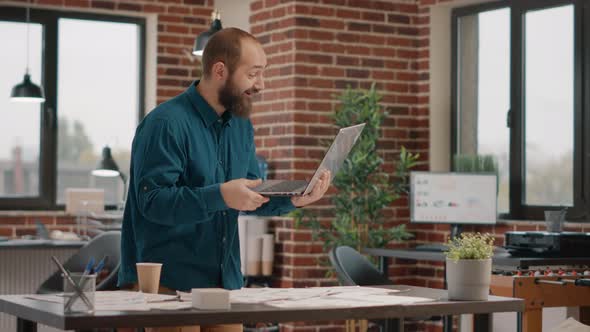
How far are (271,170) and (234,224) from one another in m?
3.82

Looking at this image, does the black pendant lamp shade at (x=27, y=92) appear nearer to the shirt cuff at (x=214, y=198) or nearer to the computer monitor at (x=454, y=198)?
the computer monitor at (x=454, y=198)

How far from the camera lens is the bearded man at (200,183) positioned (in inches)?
112

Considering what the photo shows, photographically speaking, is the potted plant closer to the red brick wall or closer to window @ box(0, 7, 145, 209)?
the red brick wall

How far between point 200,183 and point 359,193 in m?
3.66

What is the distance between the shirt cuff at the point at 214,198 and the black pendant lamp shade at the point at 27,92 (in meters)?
4.55

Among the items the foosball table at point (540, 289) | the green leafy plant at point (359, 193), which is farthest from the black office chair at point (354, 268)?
the green leafy plant at point (359, 193)

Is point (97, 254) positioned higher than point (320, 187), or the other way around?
point (320, 187)

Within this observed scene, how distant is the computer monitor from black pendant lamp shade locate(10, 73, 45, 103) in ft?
8.60

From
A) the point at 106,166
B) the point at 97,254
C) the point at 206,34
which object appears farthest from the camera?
the point at 106,166

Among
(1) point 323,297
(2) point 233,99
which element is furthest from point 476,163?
(1) point 323,297

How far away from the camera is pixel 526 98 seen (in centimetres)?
666

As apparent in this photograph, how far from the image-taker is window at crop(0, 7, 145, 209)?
7652mm

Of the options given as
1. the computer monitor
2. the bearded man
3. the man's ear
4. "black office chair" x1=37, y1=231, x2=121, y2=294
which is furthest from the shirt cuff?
the computer monitor

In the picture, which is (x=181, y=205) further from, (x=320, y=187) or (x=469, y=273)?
(x=469, y=273)
